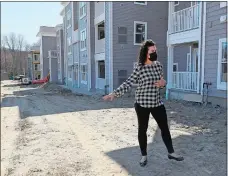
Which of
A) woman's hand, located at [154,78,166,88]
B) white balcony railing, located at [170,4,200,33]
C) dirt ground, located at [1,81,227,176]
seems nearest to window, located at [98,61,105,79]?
white balcony railing, located at [170,4,200,33]

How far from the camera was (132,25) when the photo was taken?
1717 cm

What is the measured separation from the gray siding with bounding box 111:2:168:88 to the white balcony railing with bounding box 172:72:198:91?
5.21 meters

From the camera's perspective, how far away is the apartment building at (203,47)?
31.2ft

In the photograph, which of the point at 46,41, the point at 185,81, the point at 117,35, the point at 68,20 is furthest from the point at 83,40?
the point at 46,41

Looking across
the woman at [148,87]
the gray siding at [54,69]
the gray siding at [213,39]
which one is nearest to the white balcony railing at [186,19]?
the gray siding at [213,39]

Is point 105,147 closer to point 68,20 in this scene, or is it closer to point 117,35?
point 117,35

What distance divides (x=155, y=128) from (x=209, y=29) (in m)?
5.75

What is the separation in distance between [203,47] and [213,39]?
0.60 m

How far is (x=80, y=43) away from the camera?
23344 mm

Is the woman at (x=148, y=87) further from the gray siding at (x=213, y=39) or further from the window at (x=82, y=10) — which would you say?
the window at (x=82, y=10)

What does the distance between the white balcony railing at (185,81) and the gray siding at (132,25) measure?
5.21 m

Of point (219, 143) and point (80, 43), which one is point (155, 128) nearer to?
point (219, 143)

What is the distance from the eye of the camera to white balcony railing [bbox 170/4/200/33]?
11.1 meters

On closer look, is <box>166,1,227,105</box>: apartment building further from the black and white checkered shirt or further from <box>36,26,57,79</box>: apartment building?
<box>36,26,57,79</box>: apartment building
